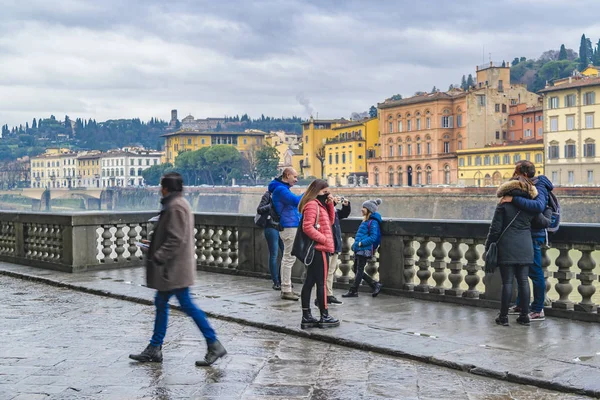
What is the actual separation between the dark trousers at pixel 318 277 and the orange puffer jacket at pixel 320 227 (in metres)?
0.08

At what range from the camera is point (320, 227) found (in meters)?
7.20

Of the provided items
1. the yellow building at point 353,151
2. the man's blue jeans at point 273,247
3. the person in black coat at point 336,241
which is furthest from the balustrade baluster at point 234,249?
the yellow building at point 353,151

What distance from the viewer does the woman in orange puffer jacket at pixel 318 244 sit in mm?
7117

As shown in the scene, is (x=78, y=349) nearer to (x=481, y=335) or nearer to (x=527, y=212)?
(x=481, y=335)

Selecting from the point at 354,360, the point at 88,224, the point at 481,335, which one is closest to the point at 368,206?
the point at 481,335

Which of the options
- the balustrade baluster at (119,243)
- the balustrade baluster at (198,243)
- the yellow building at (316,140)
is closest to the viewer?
the balustrade baluster at (198,243)

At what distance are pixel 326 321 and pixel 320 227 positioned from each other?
87 centimetres

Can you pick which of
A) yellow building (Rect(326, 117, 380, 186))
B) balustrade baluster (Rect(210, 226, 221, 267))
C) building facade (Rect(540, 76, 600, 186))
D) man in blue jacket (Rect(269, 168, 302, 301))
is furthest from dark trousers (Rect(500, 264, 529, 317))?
yellow building (Rect(326, 117, 380, 186))

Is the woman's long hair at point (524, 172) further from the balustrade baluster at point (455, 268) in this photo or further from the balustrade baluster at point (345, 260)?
the balustrade baluster at point (345, 260)

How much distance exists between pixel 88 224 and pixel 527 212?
7508mm

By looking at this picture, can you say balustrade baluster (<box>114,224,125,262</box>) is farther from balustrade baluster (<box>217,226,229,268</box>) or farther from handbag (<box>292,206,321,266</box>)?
handbag (<box>292,206,321,266</box>)

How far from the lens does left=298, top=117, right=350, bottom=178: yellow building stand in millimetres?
124000

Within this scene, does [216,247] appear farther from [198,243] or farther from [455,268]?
[455,268]

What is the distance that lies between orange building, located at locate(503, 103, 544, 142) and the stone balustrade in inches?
3170
